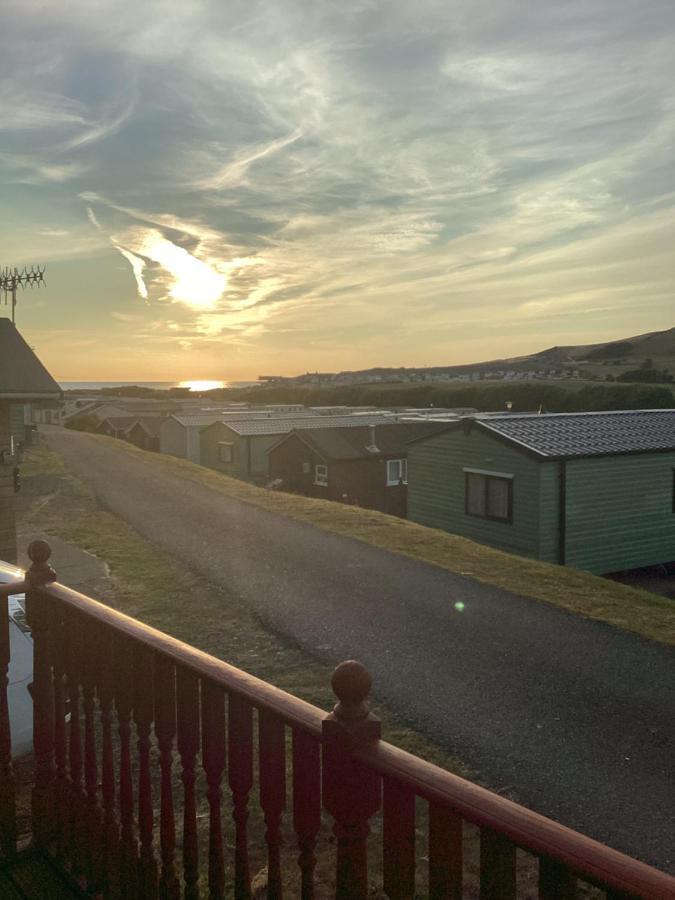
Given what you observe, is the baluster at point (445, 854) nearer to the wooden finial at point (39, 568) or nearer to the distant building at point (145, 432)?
the wooden finial at point (39, 568)

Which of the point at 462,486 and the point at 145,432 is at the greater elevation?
the point at 145,432

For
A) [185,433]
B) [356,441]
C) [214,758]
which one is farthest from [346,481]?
[214,758]

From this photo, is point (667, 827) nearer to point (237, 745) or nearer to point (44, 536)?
point (237, 745)

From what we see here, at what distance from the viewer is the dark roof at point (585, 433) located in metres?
21.1

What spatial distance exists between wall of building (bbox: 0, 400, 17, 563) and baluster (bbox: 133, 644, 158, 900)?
9.93 m

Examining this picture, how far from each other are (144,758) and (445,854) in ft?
4.73

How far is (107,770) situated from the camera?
3090mm

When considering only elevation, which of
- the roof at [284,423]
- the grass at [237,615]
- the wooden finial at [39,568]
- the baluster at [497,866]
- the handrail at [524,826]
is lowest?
the grass at [237,615]

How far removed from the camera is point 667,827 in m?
5.09

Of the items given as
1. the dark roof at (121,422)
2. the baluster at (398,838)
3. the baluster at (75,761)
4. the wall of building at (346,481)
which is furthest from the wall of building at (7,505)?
the dark roof at (121,422)

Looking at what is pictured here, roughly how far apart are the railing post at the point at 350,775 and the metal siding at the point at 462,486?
62.8 ft

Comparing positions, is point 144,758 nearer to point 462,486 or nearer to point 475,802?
point 475,802

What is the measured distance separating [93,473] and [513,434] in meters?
14.7

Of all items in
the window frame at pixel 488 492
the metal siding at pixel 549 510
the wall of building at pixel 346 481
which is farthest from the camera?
the wall of building at pixel 346 481
